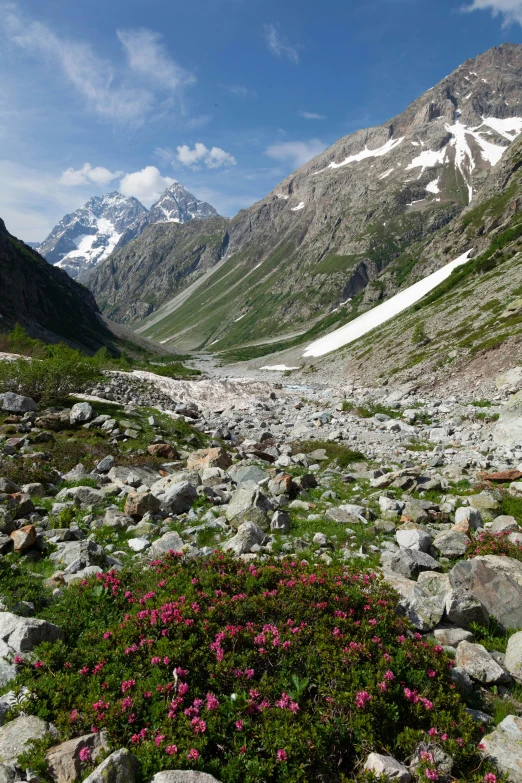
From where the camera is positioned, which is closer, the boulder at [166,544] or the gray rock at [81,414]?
the boulder at [166,544]

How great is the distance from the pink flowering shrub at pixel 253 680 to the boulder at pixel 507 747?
0.72 feet

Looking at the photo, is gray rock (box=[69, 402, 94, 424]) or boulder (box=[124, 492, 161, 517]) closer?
boulder (box=[124, 492, 161, 517])

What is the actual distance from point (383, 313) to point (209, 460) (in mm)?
116230

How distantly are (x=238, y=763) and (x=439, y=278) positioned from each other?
131m

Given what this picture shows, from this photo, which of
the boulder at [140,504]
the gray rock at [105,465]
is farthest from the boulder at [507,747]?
the gray rock at [105,465]

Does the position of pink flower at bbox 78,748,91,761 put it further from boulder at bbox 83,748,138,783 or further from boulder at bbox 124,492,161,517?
boulder at bbox 124,492,161,517

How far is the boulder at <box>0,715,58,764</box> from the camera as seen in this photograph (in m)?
5.04

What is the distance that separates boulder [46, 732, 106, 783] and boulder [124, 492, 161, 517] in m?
8.64

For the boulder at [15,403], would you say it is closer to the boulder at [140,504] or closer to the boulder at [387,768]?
the boulder at [140,504]

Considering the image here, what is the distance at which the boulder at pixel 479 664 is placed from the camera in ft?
22.1

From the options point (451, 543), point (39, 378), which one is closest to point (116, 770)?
point (451, 543)

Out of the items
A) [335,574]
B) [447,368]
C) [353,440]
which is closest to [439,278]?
[447,368]

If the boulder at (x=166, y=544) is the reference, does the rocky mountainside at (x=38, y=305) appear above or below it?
above

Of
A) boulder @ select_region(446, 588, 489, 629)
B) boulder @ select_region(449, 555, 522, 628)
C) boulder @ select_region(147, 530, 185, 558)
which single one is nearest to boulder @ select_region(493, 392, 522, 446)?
boulder @ select_region(449, 555, 522, 628)
